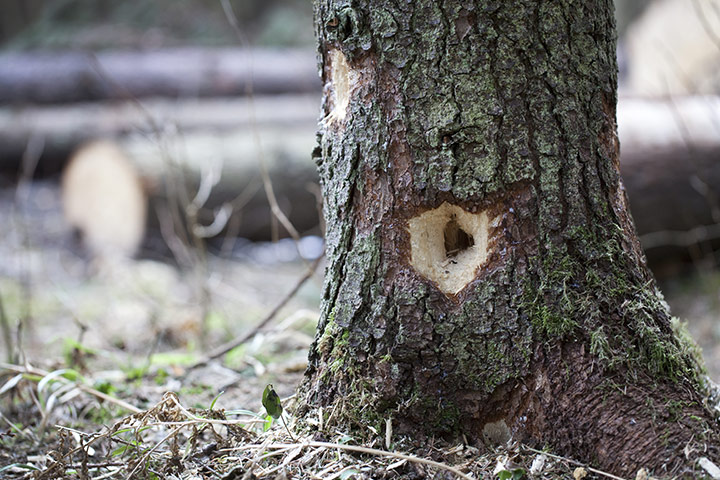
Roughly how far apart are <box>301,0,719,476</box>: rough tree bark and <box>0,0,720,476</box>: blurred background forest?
Result: 81 centimetres

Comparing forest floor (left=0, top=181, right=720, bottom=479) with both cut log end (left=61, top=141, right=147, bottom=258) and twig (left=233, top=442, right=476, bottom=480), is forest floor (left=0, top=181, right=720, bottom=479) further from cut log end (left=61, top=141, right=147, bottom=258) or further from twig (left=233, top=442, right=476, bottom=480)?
cut log end (left=61, top=141, right=147, bottom=258)

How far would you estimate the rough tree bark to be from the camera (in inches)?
54.1

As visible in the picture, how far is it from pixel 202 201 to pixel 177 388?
149 centimetres

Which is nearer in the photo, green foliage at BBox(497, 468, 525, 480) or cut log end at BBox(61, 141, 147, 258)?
green foliage at BBox(497, 468, 525, 480)

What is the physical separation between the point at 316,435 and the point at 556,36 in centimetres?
112

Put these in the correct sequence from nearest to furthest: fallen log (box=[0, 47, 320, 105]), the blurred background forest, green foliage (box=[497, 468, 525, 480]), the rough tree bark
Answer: green foliage (box=[497, 468, 525, 480]) < the rough tree bark < the blurred background forest < fallen log (box=[0, 47, 320, 105])

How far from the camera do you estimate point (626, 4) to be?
22.7 ft

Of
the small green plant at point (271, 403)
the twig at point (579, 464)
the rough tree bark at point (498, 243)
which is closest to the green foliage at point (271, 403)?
the small green plant at point (271, 403)

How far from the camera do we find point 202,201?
11.3ft

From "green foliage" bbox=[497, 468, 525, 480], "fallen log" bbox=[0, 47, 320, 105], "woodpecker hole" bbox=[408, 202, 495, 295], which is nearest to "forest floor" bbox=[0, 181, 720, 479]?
"green foliage" bbox=[497, 468, 525, 480]

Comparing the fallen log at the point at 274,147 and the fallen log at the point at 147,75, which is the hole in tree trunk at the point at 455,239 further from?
the fallen log at the point at 147,75

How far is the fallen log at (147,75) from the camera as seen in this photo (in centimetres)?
641

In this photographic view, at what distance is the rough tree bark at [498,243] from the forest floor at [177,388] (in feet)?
0.37

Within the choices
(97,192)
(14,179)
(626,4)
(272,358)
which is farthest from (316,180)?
(626,4)
